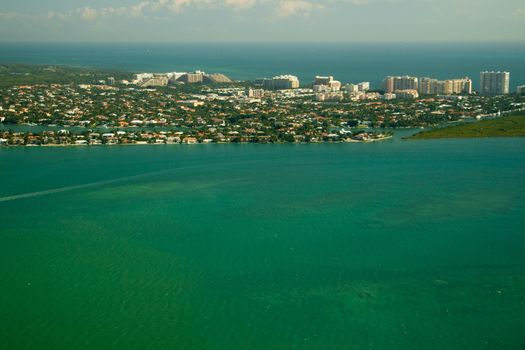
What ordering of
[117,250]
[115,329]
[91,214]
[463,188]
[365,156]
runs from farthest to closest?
[365,156] → [463,188] → [91,214] → [117,250] → [115,329]

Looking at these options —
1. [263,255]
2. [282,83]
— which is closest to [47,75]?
[282,83]

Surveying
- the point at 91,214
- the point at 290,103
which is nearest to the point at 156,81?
the point at 290,103

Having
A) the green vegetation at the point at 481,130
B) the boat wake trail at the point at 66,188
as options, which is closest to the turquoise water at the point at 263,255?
the boat wake trail at the point at 66,188

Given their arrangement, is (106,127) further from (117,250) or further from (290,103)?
(117,250)

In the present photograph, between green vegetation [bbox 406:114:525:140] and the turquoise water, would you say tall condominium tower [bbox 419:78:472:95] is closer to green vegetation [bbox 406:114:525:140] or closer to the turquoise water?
green vegetation [bbox 406:114:525:140]

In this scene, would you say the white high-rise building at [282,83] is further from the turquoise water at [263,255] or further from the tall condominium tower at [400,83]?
the turquoise water at [263,255]

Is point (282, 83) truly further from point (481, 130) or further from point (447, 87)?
point (481, 130)

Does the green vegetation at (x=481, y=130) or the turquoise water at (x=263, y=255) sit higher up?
the green vegetation at (x=481, y=130)
